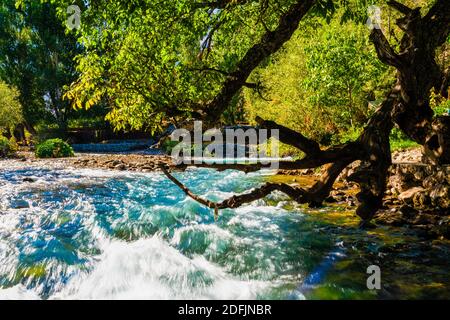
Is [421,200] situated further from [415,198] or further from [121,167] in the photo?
[121,167]

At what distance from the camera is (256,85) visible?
5.89 m

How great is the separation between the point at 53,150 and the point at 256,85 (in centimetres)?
3004

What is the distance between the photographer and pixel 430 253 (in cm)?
706

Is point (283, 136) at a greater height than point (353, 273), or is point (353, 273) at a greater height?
point (283, 136)

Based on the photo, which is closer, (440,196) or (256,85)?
(256,85)

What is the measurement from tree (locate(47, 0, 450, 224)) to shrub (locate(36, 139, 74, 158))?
27.6 metres

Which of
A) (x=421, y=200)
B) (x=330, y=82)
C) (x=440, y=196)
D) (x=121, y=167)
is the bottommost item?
(x=121, y=167)

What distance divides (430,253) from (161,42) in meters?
7.03

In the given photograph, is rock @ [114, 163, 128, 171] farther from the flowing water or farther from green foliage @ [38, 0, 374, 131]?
green foliage @ [38, 0, 374, 131]

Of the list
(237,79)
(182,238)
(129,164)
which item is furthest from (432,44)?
(129,164)

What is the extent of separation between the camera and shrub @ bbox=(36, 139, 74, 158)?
30.6 meters

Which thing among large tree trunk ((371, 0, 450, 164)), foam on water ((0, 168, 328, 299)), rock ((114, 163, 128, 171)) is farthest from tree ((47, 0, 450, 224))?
rock ((114, 163, 128, 171))

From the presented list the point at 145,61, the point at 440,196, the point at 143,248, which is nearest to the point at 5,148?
the point at 143,248
